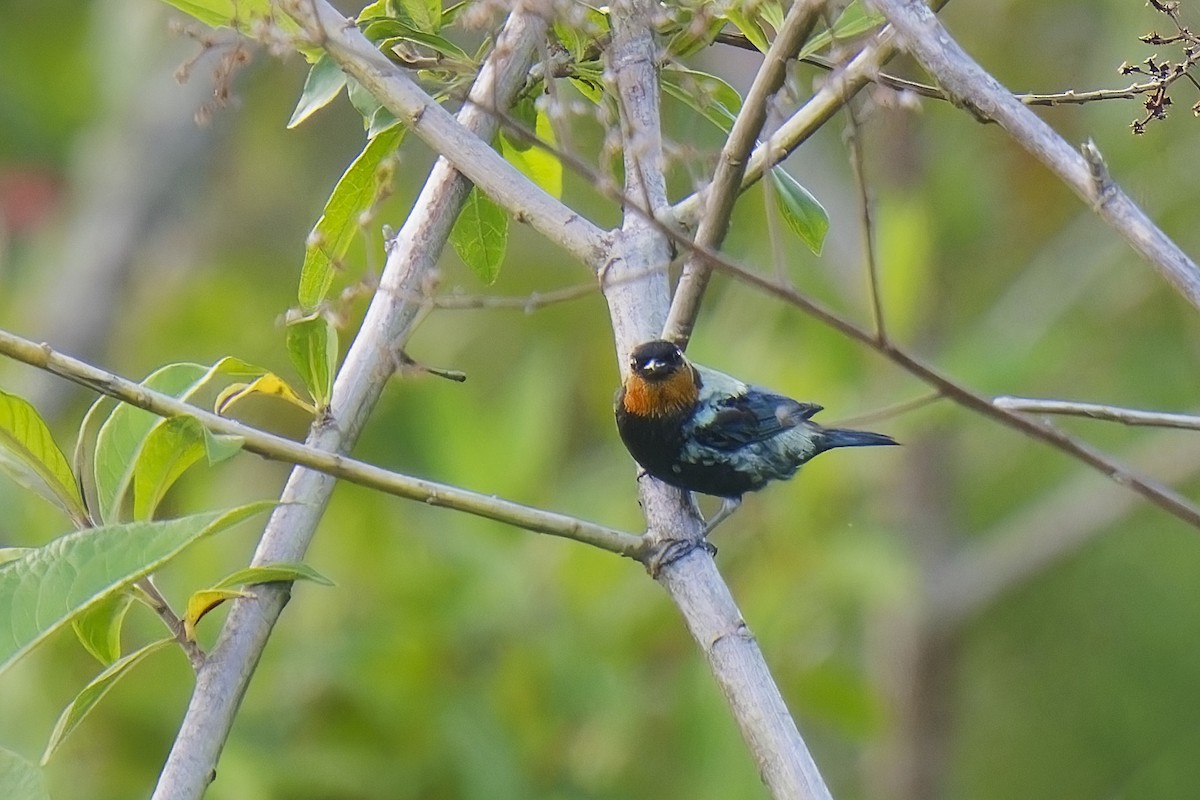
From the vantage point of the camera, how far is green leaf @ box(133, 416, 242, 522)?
1564mm

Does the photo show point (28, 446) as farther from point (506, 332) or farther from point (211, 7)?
point (506, 332)

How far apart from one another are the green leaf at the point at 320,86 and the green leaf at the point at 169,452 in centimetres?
55

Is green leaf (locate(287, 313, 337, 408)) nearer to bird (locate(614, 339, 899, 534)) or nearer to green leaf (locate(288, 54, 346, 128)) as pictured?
green leaf (locate(288, 54, 346, 128))

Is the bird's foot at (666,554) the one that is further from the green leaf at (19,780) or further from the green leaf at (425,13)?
the green leaf at (425,13)

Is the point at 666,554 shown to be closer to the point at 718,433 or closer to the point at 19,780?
the point at 19,780

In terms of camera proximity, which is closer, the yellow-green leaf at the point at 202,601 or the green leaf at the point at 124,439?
the yellow-green leaf at the point at 202,601

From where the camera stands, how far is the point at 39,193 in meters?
7.51

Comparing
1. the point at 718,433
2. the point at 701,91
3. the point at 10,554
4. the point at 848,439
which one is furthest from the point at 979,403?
the point at 848,439

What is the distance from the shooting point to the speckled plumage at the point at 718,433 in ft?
9.57

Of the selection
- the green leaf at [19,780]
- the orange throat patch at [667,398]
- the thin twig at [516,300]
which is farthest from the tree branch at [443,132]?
the orange throat patch at [667,398]

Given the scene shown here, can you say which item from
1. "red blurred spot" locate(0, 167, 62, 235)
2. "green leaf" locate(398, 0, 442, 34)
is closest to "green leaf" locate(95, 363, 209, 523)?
"green leaf" locate(398, 0, 442, 34)

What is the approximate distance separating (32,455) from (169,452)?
151 mm

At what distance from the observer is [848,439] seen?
3832mm

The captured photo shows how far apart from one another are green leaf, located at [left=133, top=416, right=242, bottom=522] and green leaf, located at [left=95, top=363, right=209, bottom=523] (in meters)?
0.01
